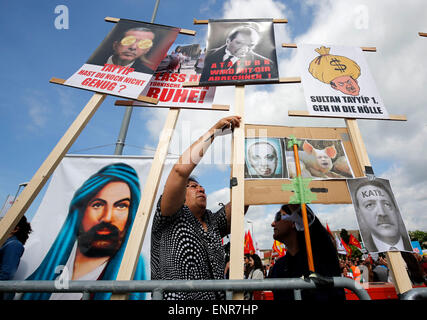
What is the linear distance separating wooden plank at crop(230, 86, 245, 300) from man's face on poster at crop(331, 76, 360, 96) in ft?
3.83

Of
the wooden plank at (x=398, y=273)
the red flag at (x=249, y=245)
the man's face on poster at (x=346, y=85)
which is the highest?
the red flag at (x=249, y=245)

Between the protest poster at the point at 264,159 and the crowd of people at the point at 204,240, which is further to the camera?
the protest poster at the point at 264,159

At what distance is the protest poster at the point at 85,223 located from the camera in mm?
2783

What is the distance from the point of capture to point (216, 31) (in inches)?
113

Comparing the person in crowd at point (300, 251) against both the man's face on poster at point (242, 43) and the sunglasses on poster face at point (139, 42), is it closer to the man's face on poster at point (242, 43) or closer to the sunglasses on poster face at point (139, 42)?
A: the man's face on poster at point (242, 43)

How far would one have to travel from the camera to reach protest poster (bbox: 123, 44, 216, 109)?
2467mm

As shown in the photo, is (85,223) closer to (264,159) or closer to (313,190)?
(264,159)

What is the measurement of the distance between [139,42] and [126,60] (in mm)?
388

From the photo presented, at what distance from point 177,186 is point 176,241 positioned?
1.31 ft

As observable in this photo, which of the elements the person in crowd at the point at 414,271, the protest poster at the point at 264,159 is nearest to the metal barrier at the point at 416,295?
the protest poster at the point at 264,159

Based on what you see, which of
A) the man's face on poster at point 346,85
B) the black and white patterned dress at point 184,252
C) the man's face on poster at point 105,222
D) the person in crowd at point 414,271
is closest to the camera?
the black and white patterned dress at point 184,252

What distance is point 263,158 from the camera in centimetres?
214

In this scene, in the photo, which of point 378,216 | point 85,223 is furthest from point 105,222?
point 378,216

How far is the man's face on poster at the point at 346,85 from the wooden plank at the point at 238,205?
1.17 metres
